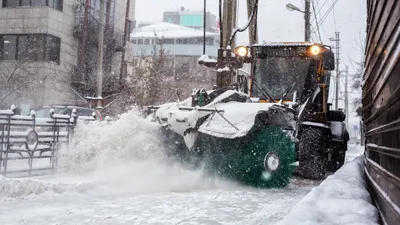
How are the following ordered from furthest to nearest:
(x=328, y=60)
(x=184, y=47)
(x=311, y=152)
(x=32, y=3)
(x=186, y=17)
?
1. (x=186, y=17)
2. (x=184, y=47)
3. (x=32, y=3)
4. (x=328, y=60)
5. (x=311, y=152)

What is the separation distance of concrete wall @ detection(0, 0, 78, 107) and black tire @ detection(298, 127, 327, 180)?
18785mm

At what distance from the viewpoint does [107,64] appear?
88.5ft

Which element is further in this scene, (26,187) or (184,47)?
(184,47)

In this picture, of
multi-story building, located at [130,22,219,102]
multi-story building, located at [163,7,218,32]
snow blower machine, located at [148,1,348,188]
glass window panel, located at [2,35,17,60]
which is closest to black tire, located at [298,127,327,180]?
snow blower machine, located at [148,1,348,188]

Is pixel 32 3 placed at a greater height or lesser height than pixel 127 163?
greater

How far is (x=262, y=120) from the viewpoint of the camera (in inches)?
275

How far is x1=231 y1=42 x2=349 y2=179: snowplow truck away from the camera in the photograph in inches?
336

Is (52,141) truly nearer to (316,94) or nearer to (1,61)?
(316,94)

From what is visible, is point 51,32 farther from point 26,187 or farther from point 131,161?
point 26,187

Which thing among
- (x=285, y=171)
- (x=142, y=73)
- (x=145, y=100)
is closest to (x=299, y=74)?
(x=285, y=171)

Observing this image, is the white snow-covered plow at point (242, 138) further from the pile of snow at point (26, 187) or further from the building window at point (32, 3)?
the building window at point (32, 3)

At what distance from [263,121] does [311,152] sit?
1.99 m

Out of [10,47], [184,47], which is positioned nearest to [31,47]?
[10,47]

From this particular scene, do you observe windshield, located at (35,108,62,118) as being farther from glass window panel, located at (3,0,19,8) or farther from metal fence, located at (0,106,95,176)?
glass window panel, located at (3,0,19,8)
